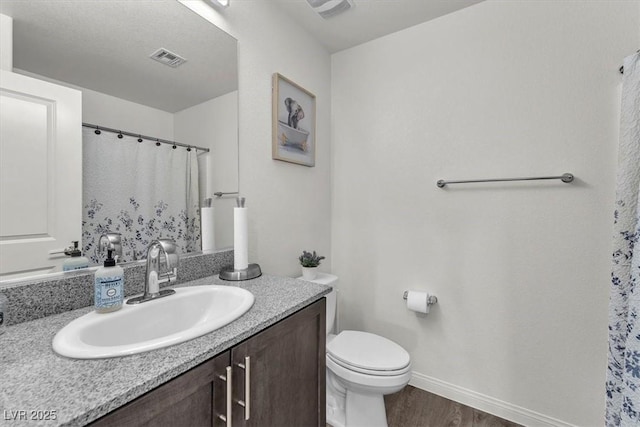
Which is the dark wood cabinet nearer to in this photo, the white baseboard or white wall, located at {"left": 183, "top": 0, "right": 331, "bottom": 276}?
white wall, located at {"left": 183, "top": 0, "right": 331, "bottom": 276}

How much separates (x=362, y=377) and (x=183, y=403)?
2.99ft

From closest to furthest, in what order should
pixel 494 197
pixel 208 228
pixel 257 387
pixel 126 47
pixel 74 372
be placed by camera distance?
pixel 74 372 → pixel 257 387 → pixel 126 47 → pixel 208 228 → pixel 494 197

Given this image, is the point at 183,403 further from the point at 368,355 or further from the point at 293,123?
the point at 293,123

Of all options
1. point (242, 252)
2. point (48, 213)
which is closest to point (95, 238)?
point (48, 213)

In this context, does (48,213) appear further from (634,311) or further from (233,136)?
(634,311)

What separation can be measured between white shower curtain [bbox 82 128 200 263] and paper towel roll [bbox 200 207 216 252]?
0.02 meters

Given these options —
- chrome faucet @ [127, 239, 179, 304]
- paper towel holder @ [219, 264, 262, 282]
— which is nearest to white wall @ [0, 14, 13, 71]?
chrome faucet @ [127, 239, 179, 304]

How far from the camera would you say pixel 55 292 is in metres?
0.81

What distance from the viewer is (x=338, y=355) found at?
137 centimetres

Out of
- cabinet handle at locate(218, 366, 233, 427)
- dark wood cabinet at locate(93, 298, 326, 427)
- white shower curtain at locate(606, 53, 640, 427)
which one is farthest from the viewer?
white shower curtain at locate(606, 53, 640, 427)

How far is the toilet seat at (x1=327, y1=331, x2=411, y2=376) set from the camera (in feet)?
4.20

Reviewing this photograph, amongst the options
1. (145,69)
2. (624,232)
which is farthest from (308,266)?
(624,232)

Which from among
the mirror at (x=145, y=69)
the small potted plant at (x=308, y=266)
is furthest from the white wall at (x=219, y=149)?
the small potted plant at (x=308, y=266)

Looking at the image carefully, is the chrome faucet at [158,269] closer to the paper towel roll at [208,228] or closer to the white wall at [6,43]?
the paper towel roll at [208,228]
